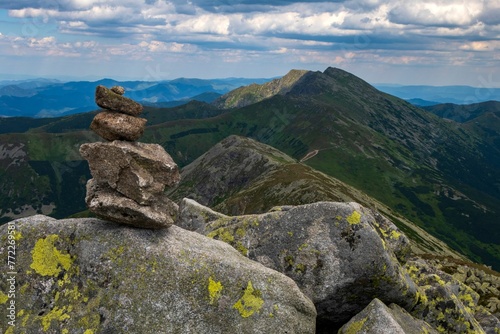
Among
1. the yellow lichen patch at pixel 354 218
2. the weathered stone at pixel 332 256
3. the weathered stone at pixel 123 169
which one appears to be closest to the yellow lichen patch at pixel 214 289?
the weathered stone at pixel 123 169

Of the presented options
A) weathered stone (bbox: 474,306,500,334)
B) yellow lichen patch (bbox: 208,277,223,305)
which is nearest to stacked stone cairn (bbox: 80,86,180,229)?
yellow lichen patch (bbox: 208,277,223,305)

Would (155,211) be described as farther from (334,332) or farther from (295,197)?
(295,197)

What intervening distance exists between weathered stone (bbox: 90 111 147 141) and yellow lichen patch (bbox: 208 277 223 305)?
8783 millimetres

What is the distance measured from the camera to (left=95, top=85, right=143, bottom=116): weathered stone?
64.5 ft

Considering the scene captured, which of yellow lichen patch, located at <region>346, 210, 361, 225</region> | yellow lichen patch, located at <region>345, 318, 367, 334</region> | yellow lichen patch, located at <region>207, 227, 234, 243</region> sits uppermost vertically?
yellow lichen patch, located at <region>346, 210, 361, 225</region>

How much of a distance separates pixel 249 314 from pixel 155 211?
685 centimetres

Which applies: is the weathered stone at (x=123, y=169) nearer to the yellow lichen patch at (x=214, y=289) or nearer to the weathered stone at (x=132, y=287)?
the weathered stone at (x=132, y=287)

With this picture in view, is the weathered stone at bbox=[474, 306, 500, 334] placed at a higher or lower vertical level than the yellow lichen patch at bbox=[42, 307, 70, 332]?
lower

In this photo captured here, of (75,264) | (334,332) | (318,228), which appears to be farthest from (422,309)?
(75,264)

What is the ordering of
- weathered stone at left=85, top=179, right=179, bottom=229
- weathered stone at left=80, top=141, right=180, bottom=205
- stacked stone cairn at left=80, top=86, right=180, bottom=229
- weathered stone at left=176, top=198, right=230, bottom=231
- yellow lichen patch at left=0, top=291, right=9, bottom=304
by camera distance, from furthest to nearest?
weathered stone at left=176, top=198, right=230, bottom=231 < weathered stone at left=80, top=141, right=180, bottom=205 < stacked stone cairn at left=80, top=86, right=180, bottom=229 < weathered stone at left=85, top=179, right=179, bottom=229 < yellow lichen patch at left=0, top=291, right=9, bottom=304

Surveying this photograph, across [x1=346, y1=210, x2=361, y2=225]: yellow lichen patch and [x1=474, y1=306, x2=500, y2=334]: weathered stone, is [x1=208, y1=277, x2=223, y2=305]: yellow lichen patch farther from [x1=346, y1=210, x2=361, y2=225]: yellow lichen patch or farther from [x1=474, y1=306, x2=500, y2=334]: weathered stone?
[x1=474, y1=306, x2=500, y2=334]: weathered stone

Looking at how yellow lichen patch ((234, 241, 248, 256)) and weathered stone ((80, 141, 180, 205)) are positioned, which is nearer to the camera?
weathered stone ((80, 141, 180, 205))

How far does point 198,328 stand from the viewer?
1606 cm

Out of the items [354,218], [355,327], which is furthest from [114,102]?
[355,327]
